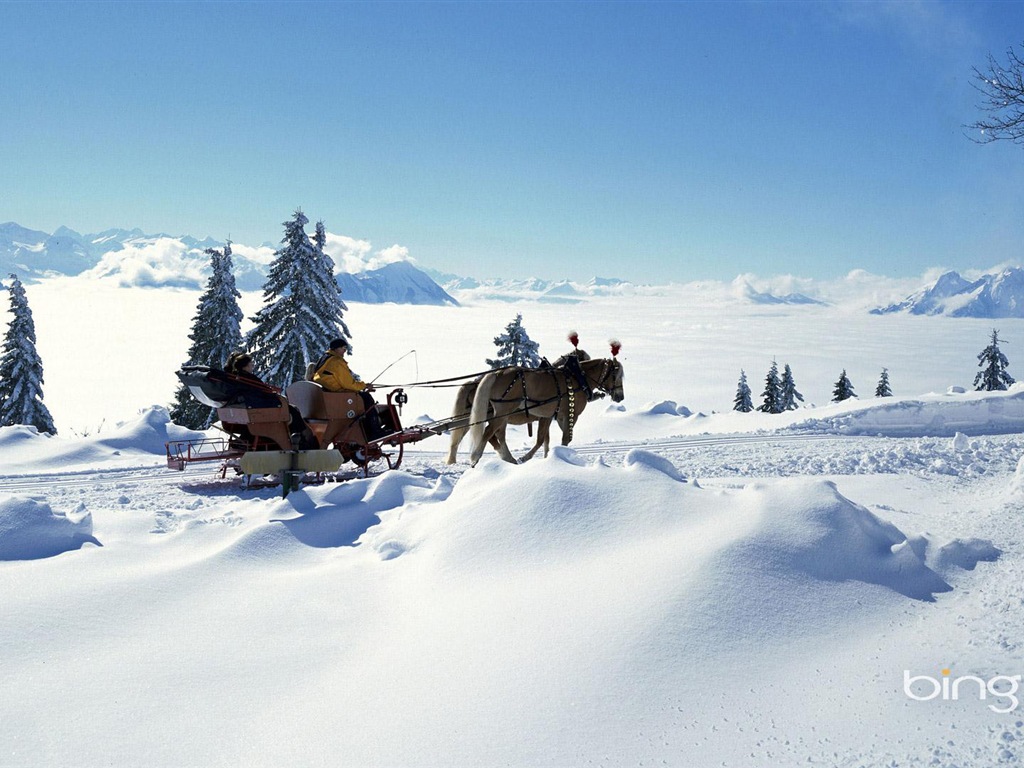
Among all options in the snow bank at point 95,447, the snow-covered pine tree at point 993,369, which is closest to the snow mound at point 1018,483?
the snow bank at point 95,447

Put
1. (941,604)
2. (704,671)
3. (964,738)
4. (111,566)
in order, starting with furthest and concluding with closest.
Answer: (111,566)
(941,604)
(704,671)
(964,738)

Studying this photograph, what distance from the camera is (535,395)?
444 inches

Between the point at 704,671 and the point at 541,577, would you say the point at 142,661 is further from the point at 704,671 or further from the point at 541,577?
the point at 704,671

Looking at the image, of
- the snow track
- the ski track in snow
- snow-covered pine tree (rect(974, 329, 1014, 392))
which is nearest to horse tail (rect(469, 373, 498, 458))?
the snow track

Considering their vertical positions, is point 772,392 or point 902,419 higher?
point 902,419

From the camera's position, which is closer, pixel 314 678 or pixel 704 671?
pixel 704 671

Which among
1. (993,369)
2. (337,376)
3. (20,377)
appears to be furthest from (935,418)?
(20,377)

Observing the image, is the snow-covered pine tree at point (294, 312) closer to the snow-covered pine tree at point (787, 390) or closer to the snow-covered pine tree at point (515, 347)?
the snow-covered pine tree at point (515, 347)

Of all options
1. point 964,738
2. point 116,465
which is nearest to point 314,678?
point 964,738

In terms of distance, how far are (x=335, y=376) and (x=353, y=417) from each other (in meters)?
0.70

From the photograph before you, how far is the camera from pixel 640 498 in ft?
18.9

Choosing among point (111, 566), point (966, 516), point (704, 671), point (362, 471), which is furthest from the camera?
point (362, 471)

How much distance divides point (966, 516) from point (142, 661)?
7.60 metres

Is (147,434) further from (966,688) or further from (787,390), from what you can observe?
(787,390)
